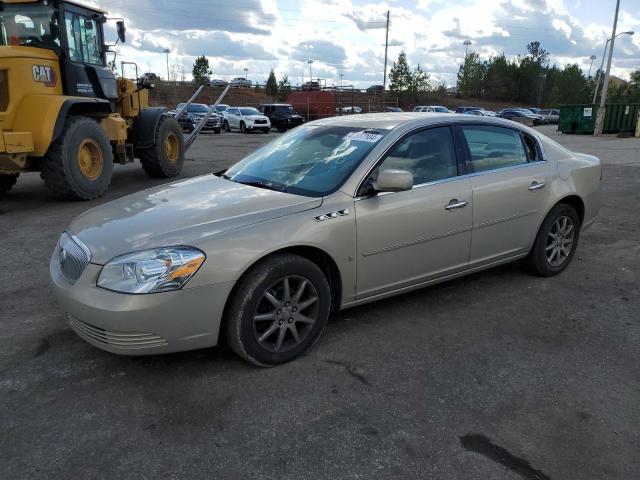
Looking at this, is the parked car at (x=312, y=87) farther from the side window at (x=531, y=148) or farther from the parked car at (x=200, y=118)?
the side window at (x=531, y=148)

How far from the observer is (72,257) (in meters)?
3.23

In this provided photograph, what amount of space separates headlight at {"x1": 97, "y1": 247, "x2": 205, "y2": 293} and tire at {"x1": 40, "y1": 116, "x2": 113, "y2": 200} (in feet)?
19.4

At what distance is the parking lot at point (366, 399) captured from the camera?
8.09ft

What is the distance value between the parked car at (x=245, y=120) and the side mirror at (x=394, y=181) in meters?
27.1

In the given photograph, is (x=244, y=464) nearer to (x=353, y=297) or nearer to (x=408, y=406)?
(x=408, y=406)

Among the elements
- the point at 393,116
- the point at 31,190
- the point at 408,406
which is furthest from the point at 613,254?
the point at 31,190

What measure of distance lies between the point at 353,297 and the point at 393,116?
162 cm

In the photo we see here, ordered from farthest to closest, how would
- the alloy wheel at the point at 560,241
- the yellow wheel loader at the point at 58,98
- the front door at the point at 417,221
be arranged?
the yellow wheel loader at the point at 58,98
the alloy wheel at the point at 560,241
the front door at the point at 417,221

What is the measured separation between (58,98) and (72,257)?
5.82 meters

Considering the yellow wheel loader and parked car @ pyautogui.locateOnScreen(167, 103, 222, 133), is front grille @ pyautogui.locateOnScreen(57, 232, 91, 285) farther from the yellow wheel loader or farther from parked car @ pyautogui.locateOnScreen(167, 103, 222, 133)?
parked car @ pyautogui.locateOnScreen(167, 103, 222, 133)

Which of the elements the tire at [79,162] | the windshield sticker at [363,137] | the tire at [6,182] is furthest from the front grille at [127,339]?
the tire at [6,182]

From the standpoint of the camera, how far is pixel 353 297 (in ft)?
11.9

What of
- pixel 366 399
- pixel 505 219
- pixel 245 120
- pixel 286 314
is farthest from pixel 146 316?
pixel 245 120

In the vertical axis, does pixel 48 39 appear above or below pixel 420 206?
above
